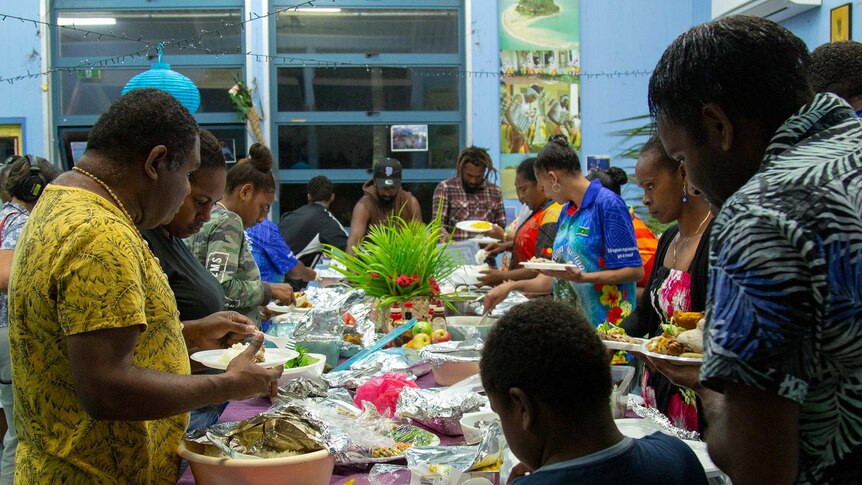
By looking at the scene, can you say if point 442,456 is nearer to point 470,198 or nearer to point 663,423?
point 663,423

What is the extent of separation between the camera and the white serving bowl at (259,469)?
1552mm

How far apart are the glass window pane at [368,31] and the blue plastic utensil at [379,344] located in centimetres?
645

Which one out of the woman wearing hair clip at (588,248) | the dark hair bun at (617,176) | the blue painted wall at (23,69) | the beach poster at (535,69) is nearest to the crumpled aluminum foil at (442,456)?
the woman wearing hair clip at (588,248)

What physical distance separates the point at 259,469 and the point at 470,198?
5.41 m

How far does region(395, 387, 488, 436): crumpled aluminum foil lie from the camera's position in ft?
6.72

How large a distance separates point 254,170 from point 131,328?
2.65 metres

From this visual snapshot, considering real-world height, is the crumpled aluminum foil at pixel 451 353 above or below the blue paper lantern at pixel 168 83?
below

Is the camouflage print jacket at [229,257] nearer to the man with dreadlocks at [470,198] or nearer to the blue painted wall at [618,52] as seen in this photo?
the man with dreadlocks at [470,198]

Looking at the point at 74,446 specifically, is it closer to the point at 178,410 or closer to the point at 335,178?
the point at 178,410

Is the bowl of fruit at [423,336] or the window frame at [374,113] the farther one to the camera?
the window frame at [374,113]

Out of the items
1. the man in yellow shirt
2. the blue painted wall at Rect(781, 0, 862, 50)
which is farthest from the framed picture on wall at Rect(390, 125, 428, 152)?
the man in yellow shirt

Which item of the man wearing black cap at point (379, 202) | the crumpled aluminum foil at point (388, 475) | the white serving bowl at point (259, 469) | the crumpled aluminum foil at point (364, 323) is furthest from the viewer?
the man wearing black cap at point (379, 202)

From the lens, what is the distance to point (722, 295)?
902 mm

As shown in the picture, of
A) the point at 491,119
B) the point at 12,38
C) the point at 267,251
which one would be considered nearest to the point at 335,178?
the point at 491,119
